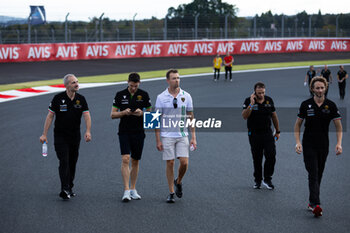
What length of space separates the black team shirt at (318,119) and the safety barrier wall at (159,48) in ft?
97.3

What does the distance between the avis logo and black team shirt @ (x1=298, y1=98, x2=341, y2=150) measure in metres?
2.04

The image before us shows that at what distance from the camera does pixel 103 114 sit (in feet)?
48.5

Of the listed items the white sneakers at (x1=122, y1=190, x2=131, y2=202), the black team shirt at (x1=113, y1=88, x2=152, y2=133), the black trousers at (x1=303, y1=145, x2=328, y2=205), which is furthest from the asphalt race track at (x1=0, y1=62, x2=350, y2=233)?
the black team shirt at (x1=113, y1=88, x2=152, y2=133)

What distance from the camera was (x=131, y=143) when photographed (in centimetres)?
701

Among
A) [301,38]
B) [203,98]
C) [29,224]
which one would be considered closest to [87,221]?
[29,224]

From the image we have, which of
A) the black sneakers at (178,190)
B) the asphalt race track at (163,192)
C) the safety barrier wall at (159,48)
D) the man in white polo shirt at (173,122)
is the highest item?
the safety barrier wall at (159,48)

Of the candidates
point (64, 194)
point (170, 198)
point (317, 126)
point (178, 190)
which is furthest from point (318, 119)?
point (64, 194)

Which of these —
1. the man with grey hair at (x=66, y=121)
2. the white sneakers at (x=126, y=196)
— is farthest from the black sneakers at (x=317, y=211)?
the man with grey hair at (x=66, y=121)

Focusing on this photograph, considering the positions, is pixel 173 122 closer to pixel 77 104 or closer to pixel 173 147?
pixel 173 147

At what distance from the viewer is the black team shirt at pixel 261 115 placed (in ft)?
24.7

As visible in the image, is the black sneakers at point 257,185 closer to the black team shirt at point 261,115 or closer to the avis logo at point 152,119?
the black team shirt at point 261,115

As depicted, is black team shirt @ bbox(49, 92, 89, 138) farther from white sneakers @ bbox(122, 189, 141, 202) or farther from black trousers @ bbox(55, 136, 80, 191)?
white sneakers @ bbox(122, 189, 141, 202)

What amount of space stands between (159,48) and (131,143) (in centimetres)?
3380

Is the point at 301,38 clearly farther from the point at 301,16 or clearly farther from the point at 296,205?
the point at 296,205
